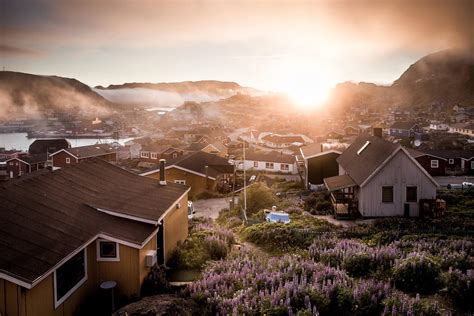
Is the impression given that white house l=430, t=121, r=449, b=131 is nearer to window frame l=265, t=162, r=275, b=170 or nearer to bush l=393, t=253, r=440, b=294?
window frame l=265, t=162, r=275, b=170

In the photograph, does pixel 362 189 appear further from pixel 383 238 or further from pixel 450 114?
pixel 450 114

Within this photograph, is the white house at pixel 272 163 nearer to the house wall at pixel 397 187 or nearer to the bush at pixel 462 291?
the house wall at pixel 397 187

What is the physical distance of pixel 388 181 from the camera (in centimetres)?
1812

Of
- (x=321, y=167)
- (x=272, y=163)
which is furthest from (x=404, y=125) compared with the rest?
(x=321, y=167)

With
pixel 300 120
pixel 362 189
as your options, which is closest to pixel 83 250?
pixel 362 189

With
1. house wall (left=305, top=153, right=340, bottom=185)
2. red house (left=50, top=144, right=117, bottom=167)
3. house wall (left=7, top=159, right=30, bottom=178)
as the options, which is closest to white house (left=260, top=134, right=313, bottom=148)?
red house (left=50, top=144, right=117, bottom=167)

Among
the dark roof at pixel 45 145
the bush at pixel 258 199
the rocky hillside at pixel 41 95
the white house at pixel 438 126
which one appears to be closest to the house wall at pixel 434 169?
the bush at pixel 258 199

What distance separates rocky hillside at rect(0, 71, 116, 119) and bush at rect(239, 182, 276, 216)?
193 ft

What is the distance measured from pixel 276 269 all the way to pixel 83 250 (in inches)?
152

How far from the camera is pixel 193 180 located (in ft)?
97.1

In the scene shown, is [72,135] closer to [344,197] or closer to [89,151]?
[89,151]

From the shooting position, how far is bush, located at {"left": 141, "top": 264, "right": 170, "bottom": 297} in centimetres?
827

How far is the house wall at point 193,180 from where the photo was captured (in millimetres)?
29234

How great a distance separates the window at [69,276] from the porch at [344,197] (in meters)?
12.9
